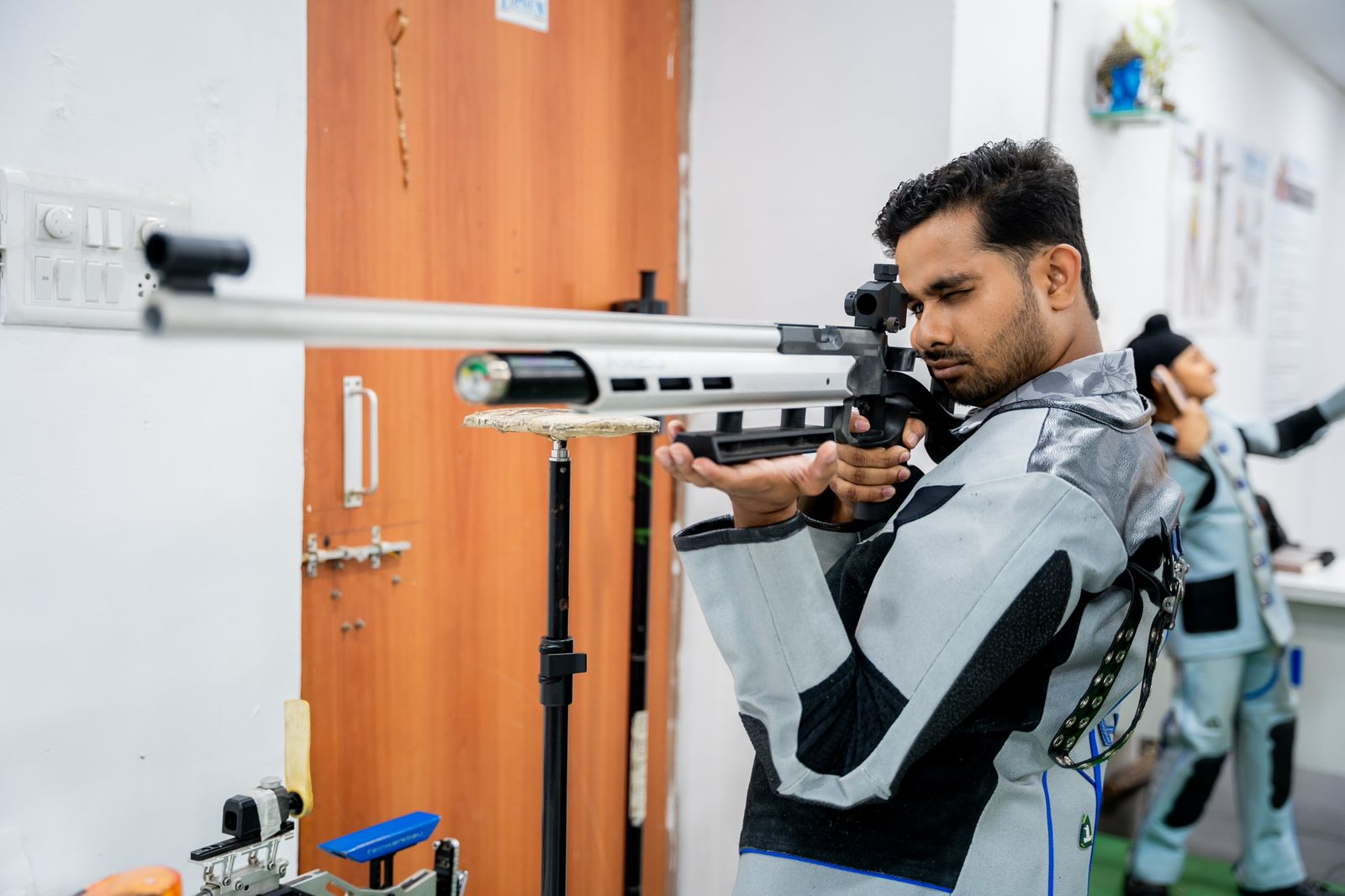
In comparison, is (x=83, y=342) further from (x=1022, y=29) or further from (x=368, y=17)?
(x=1022, y=29)

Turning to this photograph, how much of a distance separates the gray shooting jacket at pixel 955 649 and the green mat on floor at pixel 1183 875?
210cm

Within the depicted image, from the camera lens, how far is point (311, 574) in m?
1.67

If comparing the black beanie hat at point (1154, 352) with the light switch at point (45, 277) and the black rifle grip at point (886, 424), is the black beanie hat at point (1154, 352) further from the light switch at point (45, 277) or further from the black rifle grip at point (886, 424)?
the light switch at point (45, 277)

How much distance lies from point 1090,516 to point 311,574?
1.19 meters

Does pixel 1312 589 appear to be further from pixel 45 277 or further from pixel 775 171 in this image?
pixel 45 277

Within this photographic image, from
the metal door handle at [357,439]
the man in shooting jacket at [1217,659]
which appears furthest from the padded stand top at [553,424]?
the man in shooting jacket at [1217,659]

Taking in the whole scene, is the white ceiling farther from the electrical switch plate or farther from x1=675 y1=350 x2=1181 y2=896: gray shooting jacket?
the electrical switch plate

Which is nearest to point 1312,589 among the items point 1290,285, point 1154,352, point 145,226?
point 1154,352

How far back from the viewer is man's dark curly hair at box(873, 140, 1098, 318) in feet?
3.42

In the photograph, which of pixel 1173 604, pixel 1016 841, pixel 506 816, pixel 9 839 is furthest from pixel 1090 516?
pixel 506 816

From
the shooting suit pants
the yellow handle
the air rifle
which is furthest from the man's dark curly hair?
the shooting suit pants

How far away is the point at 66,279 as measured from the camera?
1280 mm

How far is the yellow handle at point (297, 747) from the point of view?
1476 mm

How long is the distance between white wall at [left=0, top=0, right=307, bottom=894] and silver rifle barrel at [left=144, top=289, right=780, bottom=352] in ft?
2.67
